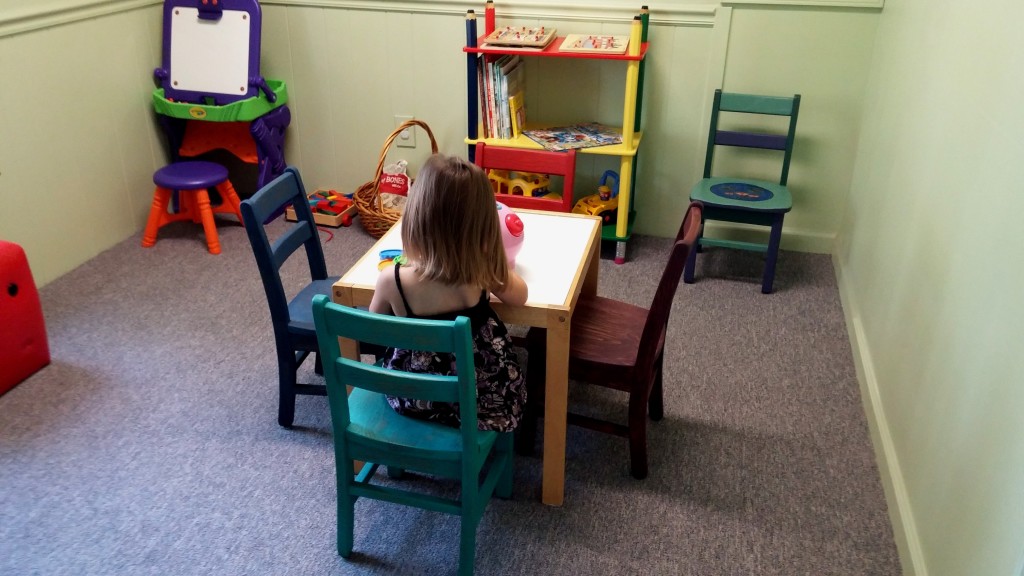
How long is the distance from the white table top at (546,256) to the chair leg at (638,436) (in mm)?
356

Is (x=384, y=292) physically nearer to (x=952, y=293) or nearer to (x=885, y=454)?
(x=952, y=293)

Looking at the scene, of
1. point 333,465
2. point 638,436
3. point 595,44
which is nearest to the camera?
point 638,436

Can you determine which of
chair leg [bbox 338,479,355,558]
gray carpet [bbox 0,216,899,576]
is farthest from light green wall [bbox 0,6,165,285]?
chair leg [bbox 338,479,355,558]

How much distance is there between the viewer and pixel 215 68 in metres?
3.40

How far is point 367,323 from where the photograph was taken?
1489 mm

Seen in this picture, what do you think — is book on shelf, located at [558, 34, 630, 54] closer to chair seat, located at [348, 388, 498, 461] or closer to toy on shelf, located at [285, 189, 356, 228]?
toy on shelf, located at [285, 189, 356, 228]

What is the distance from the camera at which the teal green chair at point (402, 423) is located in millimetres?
1483

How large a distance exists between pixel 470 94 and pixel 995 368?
2215 mm

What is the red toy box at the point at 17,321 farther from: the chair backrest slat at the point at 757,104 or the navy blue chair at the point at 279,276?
the chair backrest slat at the point at 757,104

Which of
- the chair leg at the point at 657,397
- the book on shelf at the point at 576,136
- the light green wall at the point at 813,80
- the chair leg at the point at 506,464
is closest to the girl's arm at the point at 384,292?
the chair leg at the point at 506,464

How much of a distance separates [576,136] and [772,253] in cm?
91

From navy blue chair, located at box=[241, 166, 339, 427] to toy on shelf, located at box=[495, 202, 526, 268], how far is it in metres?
0.55

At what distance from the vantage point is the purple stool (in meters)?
3.27

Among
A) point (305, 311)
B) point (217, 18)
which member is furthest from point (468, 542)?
point (217, 18)
